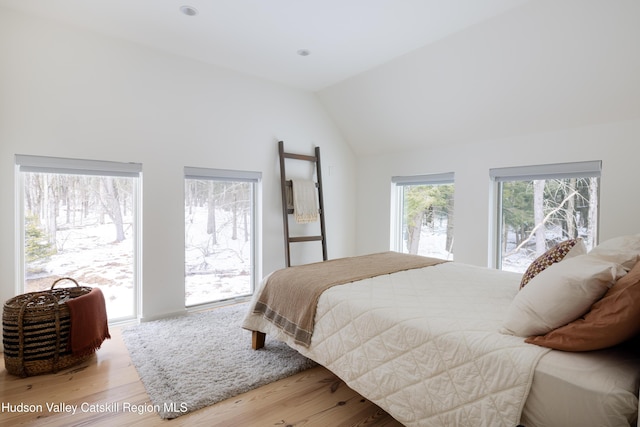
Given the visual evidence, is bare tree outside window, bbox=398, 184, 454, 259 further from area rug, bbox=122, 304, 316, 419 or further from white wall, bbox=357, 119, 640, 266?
area rug, bbox=122, 304, 316, 419

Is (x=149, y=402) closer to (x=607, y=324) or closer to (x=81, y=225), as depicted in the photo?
(x=81, y=225)

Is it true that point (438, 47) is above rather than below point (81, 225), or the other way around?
above

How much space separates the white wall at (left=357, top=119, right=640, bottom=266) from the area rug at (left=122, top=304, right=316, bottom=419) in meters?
2.07

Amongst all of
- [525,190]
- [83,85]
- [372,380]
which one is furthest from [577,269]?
[83,85]

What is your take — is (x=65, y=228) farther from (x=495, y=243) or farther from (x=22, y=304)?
(x=495, y=243)

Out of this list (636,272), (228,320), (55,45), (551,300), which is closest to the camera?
(636,272)

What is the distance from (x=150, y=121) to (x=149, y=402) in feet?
7.23

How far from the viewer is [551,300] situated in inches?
45.2

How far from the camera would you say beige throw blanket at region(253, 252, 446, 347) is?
184cm

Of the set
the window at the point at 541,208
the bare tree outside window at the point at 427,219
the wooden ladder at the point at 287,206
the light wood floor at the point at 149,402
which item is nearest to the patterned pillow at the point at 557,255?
the light wood floor at the point at 149,402

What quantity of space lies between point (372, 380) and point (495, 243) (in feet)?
7.69

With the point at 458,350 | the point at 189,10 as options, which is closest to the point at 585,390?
the point at 458,350

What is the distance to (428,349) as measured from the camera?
4.21 feet

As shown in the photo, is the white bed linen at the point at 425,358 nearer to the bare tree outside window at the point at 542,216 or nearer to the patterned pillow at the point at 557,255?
the patterned pillow at the point at 557,255
